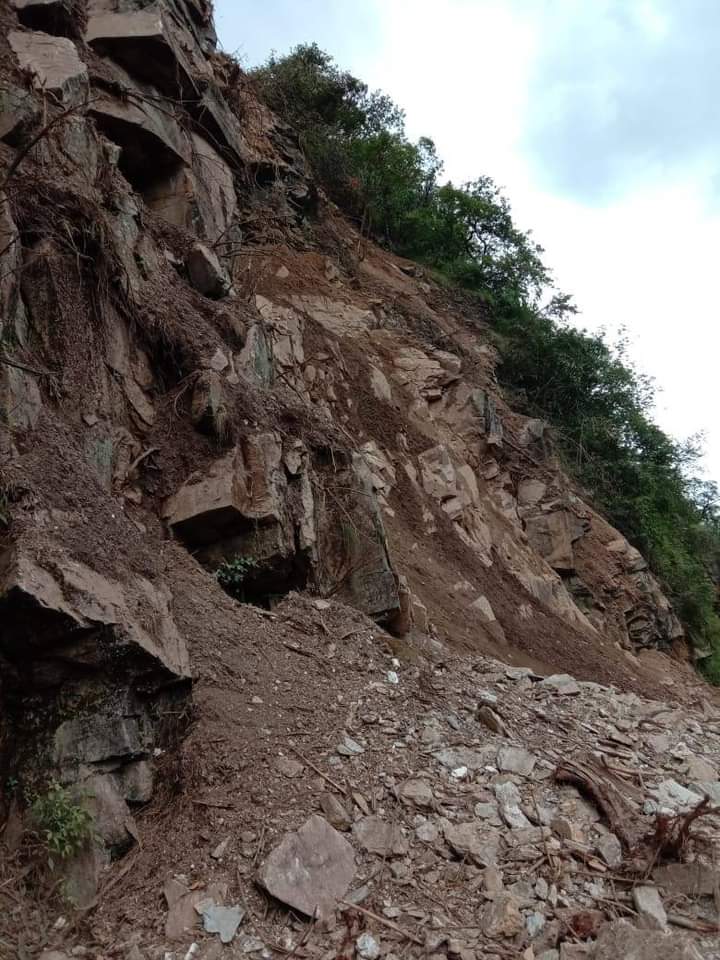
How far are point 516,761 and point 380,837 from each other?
1164 millimetres

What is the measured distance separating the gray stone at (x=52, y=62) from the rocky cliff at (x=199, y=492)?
0.10ft

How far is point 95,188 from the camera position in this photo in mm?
6664

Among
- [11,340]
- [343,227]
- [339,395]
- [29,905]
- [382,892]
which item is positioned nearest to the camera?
[29,905]

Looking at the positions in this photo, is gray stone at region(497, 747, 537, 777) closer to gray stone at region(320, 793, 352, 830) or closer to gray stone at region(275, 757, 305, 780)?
gray stone at region(320, 793, 352, 830)

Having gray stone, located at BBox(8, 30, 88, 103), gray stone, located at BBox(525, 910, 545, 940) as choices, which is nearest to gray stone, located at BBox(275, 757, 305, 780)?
gray stone, located at BBox(525, 910, 545, 940)

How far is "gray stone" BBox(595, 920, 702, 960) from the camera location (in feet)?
9.40

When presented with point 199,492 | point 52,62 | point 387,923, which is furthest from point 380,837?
point 52,62

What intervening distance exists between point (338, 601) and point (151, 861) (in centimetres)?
296

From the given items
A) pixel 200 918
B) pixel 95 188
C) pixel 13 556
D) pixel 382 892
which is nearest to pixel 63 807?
pixel 200 918

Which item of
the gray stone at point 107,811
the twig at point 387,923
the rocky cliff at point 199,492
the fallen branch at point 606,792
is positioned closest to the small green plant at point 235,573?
the rocky cliff at point 199,492

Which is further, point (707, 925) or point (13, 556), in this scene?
point (13, 556)

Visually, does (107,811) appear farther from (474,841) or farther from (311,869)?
(474,841)

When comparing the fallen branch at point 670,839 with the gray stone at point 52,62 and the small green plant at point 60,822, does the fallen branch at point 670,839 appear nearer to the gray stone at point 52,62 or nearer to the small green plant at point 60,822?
the small green plant at point 60,822

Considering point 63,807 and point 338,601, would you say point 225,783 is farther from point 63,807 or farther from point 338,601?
point 338,601
